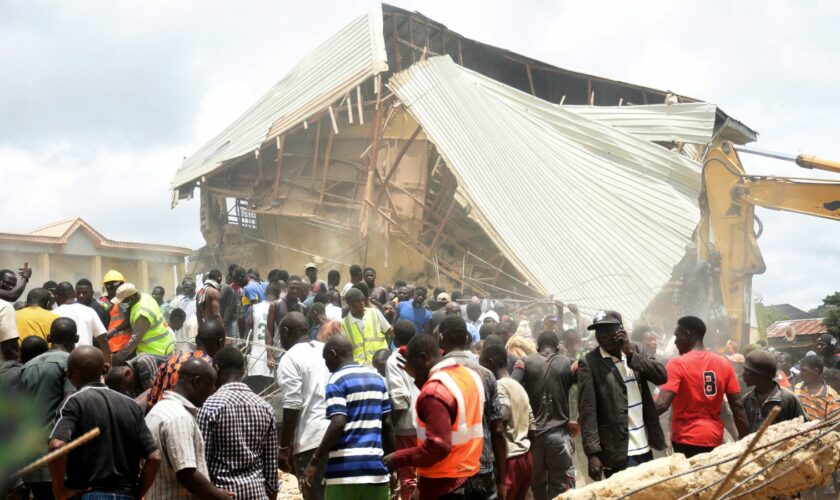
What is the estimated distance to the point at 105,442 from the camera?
463 centimetres

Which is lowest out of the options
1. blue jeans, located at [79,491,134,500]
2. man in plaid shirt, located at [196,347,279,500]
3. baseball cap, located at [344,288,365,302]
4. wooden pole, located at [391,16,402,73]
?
blue jeans, located at [79,491,134,500]

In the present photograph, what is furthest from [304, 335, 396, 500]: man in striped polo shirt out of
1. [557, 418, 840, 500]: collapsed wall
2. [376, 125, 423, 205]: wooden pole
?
[376, 125, 423, 205]: wooden pole

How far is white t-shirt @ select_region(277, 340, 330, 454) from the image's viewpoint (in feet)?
21.5

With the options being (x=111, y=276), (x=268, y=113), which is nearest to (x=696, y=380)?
(x=111, y=276)

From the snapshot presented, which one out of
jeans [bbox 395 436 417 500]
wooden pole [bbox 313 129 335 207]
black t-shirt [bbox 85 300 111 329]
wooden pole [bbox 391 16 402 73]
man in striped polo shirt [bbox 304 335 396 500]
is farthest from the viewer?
wooden pole [bbox 391 16 402 73]

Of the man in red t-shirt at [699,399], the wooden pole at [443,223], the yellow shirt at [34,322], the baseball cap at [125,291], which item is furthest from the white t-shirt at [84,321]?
the wooden pole at [443,223]

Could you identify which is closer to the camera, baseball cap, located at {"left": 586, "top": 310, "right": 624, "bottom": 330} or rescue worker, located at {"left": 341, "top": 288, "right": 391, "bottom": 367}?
baseball cap, located at {"left": 586, "top": 310, "right": 624, "bottom": 330}

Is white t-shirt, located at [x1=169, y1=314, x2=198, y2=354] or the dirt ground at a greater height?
white t-shirt, located at [x1=169, y1=314, x2=198, y2=354]

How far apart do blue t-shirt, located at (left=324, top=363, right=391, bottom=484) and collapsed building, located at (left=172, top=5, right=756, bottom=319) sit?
10.6m

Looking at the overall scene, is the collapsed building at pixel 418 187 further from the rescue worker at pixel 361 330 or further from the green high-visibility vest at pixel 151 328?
the green high-visibility vest at pixel 151 328

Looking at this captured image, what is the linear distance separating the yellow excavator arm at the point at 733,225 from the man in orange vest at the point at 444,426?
9996 mm

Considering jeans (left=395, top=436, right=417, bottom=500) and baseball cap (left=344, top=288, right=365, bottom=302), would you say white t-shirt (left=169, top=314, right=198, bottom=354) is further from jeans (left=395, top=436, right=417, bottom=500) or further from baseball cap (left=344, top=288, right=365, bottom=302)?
jeans (left=395, top=436, right=417, bottom=500)

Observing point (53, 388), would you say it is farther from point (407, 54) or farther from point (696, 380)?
point (407, 54)

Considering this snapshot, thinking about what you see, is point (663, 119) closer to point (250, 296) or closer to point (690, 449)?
point (250, 296)
